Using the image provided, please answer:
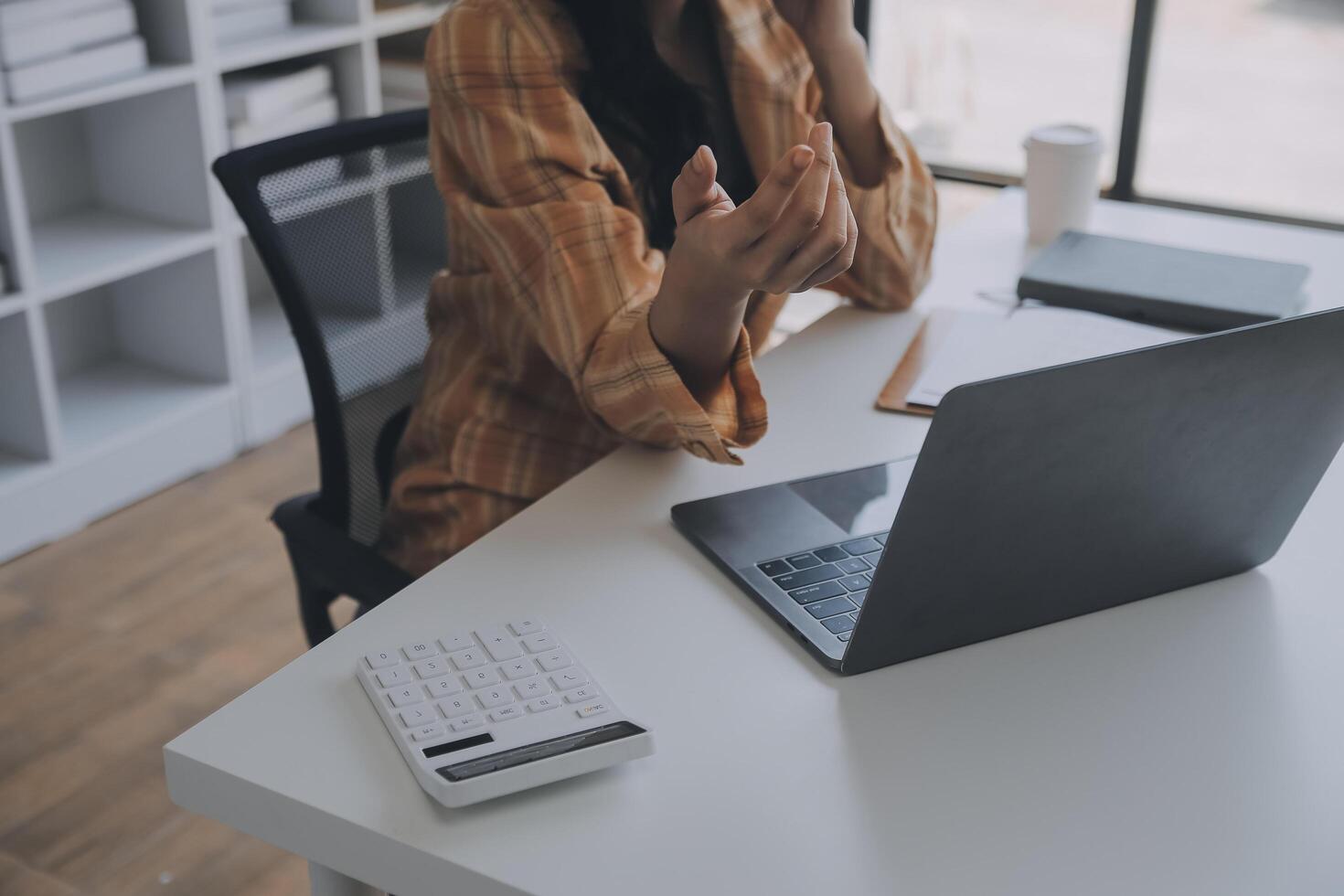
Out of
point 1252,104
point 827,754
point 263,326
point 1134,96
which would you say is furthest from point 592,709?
point 1252,104

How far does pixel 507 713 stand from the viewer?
0.65m

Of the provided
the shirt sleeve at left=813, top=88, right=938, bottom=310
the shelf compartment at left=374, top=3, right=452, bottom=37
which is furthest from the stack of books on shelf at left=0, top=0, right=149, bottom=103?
the shirt sleeve at left=813, top=88, right=938, bottom=310

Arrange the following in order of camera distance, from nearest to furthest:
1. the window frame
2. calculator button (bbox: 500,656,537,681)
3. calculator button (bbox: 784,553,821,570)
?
calculator button (bbox: 500,656,537,681), calculator button (bbox: 784,553,821,570), the window frame

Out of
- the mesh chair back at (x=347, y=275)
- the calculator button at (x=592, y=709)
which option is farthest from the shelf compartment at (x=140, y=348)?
the calculator button at (x=592, y=709)

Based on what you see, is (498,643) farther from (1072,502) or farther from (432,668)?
(1072,502)

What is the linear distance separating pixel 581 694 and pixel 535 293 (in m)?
0.41

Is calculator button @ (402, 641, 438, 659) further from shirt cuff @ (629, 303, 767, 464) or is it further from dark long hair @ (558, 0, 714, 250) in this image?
dark long hair @ (558, 0, 714, 250)

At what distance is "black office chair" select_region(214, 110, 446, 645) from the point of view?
107 centimetres

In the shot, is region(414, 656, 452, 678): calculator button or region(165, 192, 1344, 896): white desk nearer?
region(165, 192, 1344, 896): white desk

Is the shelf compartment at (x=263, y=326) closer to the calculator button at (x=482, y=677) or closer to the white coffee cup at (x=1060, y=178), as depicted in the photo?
the white coffee cup at (x=1060, y=178)

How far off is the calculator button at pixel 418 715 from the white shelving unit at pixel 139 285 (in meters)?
1.65

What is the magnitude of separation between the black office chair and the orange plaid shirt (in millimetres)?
55

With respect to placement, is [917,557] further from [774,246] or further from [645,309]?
[645,309]

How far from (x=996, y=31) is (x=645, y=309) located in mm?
4332
